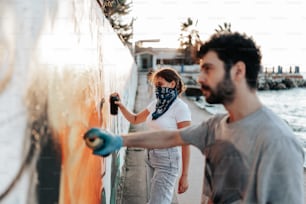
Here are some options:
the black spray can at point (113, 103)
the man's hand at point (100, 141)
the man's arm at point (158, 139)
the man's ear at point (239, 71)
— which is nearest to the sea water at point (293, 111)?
the black spray can at point (113, 103)

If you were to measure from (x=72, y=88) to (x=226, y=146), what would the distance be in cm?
61

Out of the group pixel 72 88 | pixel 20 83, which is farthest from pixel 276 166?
pixel 20 83

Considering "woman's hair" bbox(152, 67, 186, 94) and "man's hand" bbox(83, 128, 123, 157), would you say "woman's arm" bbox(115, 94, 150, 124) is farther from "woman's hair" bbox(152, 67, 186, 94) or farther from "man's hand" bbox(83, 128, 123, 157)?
"man's hand" bbox(83, 128, 123, 157)

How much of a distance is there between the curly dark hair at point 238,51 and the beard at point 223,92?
0.05 metres

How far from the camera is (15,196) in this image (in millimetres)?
901

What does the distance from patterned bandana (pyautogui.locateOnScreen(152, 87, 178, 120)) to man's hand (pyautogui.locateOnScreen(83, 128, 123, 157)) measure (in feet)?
5.30

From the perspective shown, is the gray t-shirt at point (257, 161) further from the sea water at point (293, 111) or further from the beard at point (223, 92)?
the sea water at point (293, 111)

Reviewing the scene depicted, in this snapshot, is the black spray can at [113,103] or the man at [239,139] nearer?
the man at [239,139]

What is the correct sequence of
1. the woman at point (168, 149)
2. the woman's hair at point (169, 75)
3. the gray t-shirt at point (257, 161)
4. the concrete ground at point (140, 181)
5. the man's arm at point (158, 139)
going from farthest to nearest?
the concrete ground at point (140, 181)
the woman's hair at point (169, 75)
the woman at point (168, 149)
the man's arm at point (158, 139)
the gray t-shirt at point (257, 161)

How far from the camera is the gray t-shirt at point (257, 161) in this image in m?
1.42

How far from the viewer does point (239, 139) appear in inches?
59.7

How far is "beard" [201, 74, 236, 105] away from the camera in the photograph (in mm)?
1572

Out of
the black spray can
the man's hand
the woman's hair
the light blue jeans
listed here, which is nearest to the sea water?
the woman's hair

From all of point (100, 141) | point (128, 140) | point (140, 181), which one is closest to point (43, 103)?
point (100, 141)
